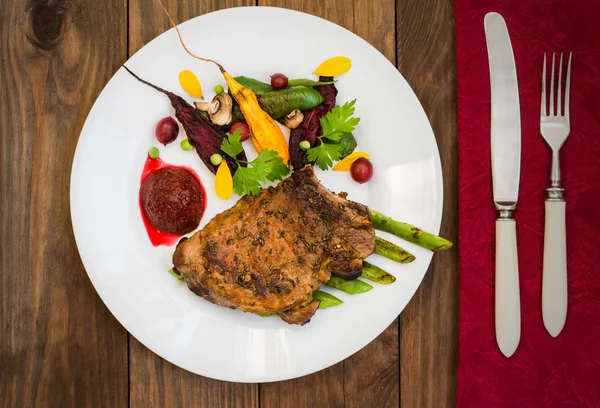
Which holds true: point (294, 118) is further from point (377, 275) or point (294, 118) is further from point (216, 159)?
point (377, 275)

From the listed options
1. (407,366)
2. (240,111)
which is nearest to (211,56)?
(240,111)

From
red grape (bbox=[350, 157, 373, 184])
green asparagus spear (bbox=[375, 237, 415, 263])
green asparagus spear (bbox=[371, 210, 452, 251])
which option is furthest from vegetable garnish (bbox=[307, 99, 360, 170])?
green asparagus spear (bbox=[375, 237, 415, 263])

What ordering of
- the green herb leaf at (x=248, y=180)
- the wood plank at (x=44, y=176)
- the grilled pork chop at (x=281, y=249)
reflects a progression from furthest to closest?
the wood plank at (x=44, y=176), the green herb leaf at (x=248, y=180), the grilled pork chop at (x=281, y=249)

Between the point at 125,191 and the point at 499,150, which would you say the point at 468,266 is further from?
the point at 125,191

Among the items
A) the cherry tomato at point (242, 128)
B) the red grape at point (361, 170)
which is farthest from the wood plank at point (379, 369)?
the cherry tomato at point (242, 128)

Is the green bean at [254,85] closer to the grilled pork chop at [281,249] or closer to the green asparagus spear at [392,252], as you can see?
the grilled pork chop at [281,249]

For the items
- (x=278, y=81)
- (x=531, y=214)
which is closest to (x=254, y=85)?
(x=278, y=81)
